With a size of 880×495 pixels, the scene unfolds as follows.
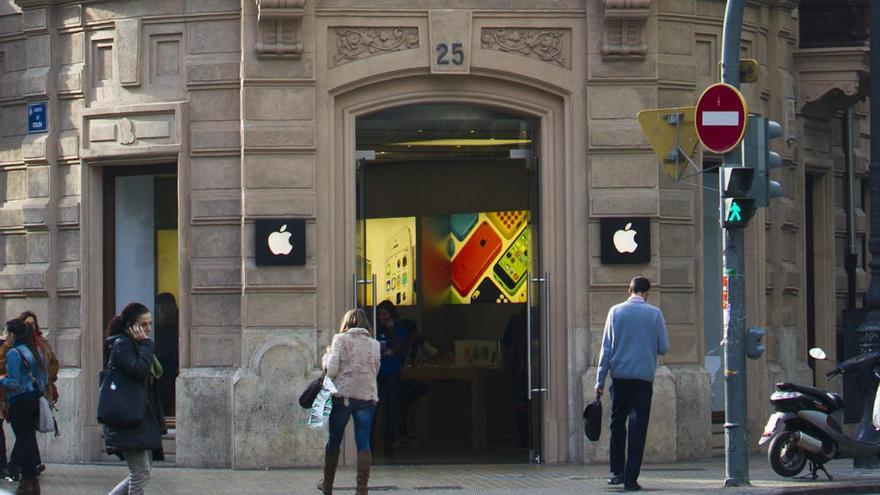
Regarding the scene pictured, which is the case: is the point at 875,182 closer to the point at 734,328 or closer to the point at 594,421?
the point at 734,328

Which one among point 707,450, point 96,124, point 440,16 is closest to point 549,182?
point 440,16

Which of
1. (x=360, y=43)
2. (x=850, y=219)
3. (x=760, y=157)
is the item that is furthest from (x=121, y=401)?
(x=850, y=219)

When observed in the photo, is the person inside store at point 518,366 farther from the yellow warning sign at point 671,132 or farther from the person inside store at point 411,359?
the yellow warning sign at point 671,132

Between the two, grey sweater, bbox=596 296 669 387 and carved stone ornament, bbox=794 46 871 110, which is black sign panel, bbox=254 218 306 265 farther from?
carved stone ornament, bbox=794 46 871 110

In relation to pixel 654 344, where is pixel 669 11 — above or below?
above

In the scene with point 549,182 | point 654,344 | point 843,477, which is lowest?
point 843,477

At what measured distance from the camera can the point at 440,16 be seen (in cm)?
1792

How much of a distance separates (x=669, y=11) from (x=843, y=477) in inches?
207

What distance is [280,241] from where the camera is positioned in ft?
58.0

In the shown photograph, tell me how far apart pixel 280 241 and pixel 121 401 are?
201 inches

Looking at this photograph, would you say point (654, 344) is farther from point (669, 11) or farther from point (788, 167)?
point (788, 167)

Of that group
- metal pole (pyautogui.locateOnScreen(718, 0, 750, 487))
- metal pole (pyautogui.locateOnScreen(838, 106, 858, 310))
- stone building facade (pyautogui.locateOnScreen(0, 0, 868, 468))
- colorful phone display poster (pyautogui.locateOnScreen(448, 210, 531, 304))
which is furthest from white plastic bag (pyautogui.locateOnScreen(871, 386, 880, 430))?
metal pole (pyautogui.locateOnScreen(838, 106, 858, 310))

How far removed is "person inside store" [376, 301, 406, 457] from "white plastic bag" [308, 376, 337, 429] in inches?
218

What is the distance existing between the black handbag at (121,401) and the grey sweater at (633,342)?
4.22m
